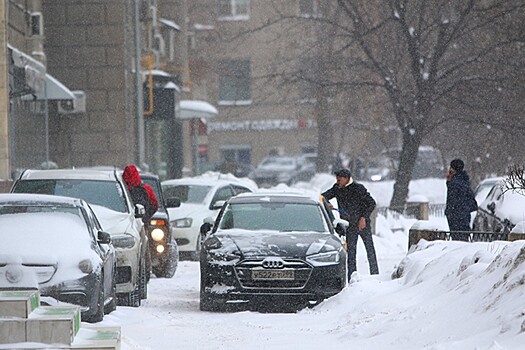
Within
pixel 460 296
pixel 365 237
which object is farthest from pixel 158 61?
pixel 460 296

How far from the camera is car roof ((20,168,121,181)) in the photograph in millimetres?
16703

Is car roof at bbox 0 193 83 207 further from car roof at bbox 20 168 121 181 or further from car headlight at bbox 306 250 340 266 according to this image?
car roof at bbox 20 168 121 181

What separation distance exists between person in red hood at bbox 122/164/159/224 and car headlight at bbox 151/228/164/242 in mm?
403

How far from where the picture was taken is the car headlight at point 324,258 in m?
15.1

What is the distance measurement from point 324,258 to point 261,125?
6414 cm

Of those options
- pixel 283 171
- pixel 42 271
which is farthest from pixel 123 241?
pixel 283 171

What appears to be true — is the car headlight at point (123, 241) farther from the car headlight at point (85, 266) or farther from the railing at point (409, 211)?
the railing at point (409, 211)

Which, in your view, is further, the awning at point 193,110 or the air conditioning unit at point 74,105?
the awning at point 193,110

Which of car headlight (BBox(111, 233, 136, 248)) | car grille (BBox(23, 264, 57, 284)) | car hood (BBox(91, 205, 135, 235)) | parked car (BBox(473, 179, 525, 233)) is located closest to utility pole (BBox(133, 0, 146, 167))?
parked car (BBox(473, 179, 525, 233))

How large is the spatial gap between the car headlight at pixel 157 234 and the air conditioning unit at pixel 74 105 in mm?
16699

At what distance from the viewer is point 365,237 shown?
59.5ft

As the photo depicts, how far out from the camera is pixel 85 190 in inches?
658

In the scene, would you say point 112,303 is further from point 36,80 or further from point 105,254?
point 36,80

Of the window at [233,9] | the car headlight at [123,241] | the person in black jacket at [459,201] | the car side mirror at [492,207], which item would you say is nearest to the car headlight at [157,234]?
the person in black jacket at [459,201]
